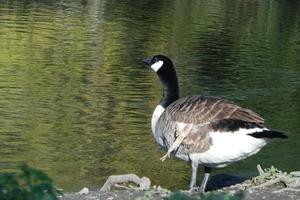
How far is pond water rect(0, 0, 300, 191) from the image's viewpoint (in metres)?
14.0

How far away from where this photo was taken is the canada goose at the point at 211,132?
8.13 m

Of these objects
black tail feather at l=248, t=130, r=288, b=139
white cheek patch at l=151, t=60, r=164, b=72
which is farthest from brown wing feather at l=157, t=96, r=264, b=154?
white cheek patch at l=151, t=60, r=164, b=72

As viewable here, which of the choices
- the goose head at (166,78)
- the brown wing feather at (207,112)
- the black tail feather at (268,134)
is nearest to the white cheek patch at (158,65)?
the goose head at (166,78)

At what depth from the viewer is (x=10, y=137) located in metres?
14.9

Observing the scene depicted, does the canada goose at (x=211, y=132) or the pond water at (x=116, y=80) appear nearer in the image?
the canada goose at (x=211, y=132)

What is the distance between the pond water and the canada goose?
11.6 feet

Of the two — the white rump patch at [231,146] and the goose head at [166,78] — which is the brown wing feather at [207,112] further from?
the goose head at [166,78]

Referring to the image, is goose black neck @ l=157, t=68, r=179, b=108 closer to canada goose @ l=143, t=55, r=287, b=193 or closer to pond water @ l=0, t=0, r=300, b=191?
canada goose @ l=143, t=55, r=287, b=193

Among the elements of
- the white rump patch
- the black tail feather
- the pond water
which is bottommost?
the pond water

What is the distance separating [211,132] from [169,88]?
163 centimetres

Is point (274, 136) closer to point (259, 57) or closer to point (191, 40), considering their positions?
point (259, 57)

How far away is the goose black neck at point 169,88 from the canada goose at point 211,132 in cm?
74

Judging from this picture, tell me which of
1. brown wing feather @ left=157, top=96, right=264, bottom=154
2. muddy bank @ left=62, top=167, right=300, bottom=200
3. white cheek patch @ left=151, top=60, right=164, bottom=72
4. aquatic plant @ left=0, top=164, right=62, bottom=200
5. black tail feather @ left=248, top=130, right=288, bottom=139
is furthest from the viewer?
white cheek patch @ left=151, top=60, right=164, bottom=72

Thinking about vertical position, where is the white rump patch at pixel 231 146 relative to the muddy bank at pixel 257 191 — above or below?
above
